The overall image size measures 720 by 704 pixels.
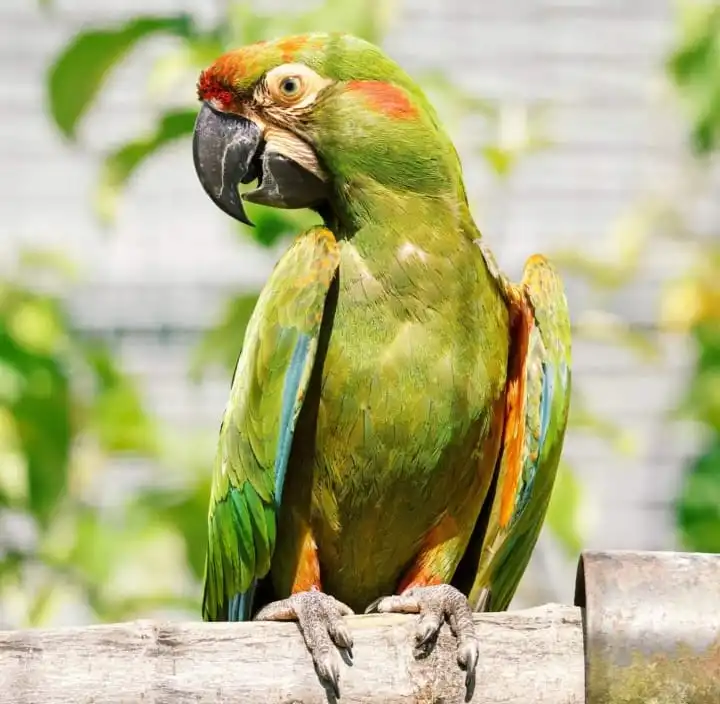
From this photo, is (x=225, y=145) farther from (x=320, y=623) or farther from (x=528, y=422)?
(x=320, y=623)

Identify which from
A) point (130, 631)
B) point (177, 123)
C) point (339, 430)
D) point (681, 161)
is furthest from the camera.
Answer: point (681, 161)

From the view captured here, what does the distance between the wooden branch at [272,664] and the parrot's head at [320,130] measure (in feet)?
2.75

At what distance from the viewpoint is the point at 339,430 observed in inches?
99.5

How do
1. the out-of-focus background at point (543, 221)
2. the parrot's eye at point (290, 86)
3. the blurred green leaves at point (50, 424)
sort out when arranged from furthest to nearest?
1. the out-of-focus background at point (543, 221)
2. the blurred green leaves at point (50, 424)
3. the parrot's eye at point (290, 86)

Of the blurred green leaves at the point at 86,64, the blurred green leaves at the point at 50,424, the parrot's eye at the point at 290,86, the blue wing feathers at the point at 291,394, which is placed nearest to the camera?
the blue wing feathers at the point at 291,394

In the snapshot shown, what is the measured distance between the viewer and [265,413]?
252cm

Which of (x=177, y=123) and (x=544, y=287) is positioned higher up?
(x=177, y=123)

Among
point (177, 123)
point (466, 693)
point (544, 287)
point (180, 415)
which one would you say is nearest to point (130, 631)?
point (466, 693)

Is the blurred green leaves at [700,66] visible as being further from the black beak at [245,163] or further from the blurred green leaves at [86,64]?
the black beak at [245,163]

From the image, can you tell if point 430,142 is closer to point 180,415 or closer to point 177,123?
point 177,123

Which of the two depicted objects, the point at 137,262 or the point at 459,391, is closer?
the point at 459,391

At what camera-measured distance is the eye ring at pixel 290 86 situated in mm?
2588

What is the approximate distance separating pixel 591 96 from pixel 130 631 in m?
4.51

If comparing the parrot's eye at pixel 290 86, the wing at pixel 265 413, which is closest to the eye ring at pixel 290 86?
the parrot's eye at pixel 290 86
